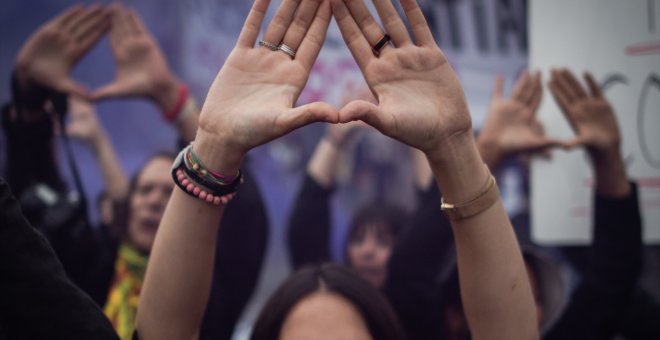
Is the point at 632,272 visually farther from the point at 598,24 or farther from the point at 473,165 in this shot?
the point at 473,165

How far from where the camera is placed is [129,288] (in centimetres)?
213

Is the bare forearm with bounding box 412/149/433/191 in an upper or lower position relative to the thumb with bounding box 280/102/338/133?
lower

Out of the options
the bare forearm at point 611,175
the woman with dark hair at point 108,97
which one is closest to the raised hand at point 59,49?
the woman with dark hair at point 108,97

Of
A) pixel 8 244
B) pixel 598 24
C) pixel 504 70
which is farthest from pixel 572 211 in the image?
pixel 8 244

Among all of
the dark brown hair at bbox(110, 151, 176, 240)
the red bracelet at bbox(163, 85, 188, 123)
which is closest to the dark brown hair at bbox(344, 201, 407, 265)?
the dark brown hair at bbox(110, 151, 176, 240)

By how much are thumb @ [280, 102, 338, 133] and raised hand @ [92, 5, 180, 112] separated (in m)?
1.11

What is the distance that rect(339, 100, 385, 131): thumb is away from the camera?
3.23ft

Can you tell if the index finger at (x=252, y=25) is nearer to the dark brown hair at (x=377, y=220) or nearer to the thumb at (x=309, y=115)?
the thumb at (x=309, y=115)

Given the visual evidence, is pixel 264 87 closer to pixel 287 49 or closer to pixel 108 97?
pixel 287 49

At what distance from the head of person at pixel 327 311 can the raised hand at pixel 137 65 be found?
2.76 ft

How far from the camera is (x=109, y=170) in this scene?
2.53 metres

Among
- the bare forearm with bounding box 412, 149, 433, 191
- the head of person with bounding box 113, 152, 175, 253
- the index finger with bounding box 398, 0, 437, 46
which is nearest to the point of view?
the index finger with bounding box 398, 0, 437, 46

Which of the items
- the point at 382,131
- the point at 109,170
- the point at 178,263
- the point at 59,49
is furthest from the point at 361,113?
the point at 109,170

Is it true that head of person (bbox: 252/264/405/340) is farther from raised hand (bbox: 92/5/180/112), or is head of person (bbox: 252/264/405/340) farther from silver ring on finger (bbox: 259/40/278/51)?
raised hand (bbox: 92/5/180/112)
